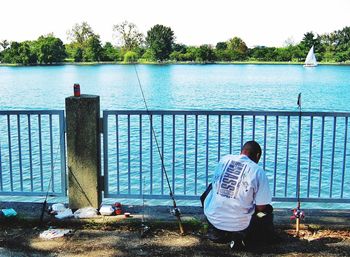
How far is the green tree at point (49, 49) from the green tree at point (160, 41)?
2747cm

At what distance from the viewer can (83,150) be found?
5.56m

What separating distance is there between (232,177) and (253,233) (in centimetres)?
67

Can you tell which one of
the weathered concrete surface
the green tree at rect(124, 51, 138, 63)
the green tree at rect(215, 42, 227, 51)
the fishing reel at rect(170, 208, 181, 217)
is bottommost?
the weathered concrete surface

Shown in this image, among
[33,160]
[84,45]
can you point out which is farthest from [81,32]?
[33,160]

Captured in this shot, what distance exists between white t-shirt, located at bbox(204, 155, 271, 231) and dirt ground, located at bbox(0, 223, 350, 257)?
419mm

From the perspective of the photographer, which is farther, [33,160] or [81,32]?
[81,32]

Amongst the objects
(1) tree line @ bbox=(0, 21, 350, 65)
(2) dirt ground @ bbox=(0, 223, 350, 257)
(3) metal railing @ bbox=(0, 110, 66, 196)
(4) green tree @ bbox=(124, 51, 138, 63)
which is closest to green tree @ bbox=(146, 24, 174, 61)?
(1) tree line @ bbox=(0, 21, 350, 65)

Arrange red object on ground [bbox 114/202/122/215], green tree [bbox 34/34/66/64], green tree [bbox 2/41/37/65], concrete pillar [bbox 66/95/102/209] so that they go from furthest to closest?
green tree [bbox 34/34/66/64]
green tree [bbox 2/41/37/65]
red object on ground [bbox 114/202/122/215]
concrete pillar [bbox 66/95/102/209]

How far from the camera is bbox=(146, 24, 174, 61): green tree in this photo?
14825 cm

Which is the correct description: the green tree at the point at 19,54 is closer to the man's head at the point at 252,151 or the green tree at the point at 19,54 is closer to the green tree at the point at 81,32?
the green tree at the point at 81,32

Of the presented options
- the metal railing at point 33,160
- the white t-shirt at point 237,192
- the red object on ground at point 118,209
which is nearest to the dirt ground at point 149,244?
the red object on ground at point 118,209

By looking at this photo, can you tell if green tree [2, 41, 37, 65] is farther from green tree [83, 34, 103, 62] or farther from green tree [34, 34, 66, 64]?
green tree [83, 34, 103, 62]

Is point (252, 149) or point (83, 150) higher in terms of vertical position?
point (252, 149)

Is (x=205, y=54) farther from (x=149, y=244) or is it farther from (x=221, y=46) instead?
(x=149, y=244)
